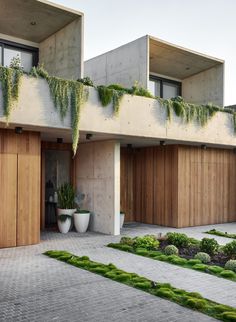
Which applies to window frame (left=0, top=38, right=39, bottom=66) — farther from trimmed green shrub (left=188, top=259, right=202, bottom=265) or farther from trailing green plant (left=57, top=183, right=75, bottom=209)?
trimmed green shrub (left=188, top=259, right=202, bottom=265)

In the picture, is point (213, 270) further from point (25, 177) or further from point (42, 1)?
point (42, 1)

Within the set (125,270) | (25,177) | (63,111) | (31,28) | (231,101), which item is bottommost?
(125,270)

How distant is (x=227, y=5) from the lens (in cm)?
973

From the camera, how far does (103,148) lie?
Answer: 12.7m

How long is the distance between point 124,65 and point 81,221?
6.84 meters

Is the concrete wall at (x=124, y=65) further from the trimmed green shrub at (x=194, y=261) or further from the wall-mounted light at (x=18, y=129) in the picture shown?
the trimmed green shrub at (x=194, y=261)

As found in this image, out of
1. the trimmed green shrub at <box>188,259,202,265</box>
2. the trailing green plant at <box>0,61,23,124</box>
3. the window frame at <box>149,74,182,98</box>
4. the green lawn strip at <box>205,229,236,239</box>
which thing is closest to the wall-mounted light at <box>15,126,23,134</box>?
the trailing green plant at <box>0,61,23,124</box>

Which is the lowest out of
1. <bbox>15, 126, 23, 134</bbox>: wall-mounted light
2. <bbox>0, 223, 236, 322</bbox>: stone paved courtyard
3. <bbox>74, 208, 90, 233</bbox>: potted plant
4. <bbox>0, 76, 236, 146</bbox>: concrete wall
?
<bbox>0, 223, 236, 322</bbox>: stone paved courtyard

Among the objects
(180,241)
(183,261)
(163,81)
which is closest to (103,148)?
(180,241)

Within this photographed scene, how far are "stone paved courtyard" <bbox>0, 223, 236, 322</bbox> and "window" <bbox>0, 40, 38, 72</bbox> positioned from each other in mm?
7025

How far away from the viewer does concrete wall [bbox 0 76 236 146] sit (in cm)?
905

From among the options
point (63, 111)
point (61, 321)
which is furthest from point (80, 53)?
point (61, 321)

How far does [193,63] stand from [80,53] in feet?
23.7

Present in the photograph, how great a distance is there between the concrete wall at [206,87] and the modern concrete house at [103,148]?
0.05m
